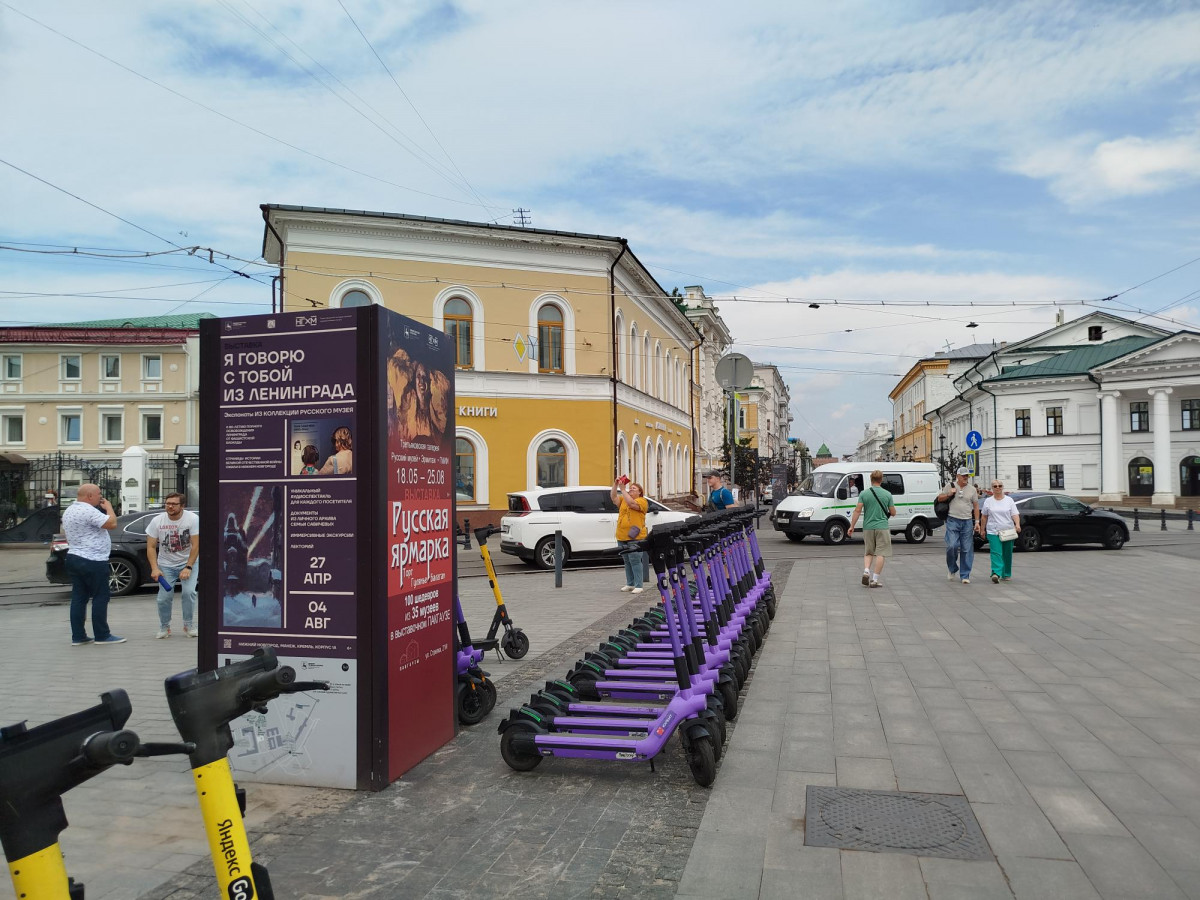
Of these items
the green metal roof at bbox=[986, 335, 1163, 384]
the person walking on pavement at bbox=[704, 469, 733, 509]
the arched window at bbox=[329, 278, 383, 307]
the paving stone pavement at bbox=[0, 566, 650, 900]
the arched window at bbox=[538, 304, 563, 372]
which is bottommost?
the paving stone pavement at bbox=[0, 566, 650, 900]

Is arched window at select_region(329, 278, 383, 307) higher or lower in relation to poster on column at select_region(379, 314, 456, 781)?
higher

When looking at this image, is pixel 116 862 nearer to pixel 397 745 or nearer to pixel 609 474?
pixel 397 745

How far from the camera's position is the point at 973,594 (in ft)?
41.3

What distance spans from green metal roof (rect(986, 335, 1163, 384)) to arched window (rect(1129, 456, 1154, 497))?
23.7ft

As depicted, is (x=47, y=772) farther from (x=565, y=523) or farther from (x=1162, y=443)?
(x=1162, y=443)

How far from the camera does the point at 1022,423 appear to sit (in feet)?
216

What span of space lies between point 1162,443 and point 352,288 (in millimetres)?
55179

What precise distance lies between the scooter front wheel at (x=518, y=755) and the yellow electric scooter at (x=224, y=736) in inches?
108

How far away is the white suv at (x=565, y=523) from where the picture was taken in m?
18.4

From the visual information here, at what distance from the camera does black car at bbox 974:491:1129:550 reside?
68.2 ft

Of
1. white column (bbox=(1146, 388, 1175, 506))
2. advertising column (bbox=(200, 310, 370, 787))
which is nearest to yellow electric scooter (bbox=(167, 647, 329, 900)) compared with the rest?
advertising column (bbox=(200, 310, 370, 787))

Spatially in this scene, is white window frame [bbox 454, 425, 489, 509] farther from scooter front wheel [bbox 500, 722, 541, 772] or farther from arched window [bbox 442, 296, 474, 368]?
scooter front wheel [bbox 500, 722, 541, 772]

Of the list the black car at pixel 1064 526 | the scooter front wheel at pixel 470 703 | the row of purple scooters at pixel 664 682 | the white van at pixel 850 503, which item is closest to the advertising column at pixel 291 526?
the row of purple scooters at pixel 664 682

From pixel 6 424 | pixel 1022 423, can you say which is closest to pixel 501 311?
pixel 6 424
